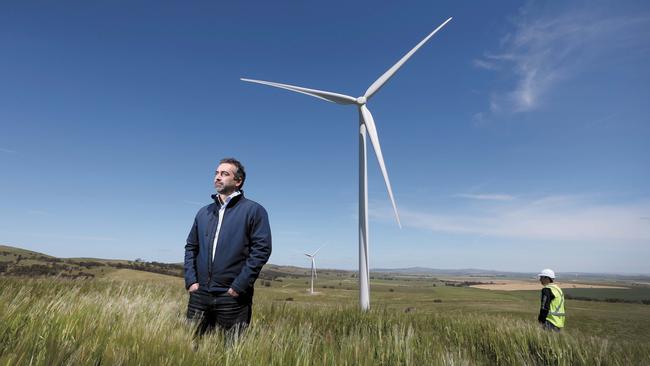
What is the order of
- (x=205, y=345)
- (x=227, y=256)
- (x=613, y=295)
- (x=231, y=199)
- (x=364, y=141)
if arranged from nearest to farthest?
(x=205, y=345) → (x=227, y=256) → (x=231, y=199) → (x=364, y=141) → (x=613, y=295)

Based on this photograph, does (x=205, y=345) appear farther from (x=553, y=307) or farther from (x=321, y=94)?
(x=321, y=94)

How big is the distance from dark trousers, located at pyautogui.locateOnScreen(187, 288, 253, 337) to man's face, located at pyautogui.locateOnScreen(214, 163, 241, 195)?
1301 mm

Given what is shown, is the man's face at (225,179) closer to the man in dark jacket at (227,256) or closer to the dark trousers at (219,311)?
the man in dark jacket at (227,256)

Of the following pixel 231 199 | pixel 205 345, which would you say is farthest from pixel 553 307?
pixel 205 345

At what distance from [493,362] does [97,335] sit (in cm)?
452

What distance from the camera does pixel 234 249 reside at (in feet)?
15.5

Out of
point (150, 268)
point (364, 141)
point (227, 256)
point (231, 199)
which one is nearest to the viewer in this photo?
point (227, 256)

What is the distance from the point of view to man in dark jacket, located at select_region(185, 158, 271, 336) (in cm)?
451

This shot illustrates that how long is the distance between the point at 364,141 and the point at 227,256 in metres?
10.1

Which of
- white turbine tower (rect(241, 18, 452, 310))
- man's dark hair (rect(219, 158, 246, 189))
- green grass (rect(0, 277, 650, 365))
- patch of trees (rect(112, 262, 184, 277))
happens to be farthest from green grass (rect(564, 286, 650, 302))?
man's dark hair (rect(219, 158, 246, 189))

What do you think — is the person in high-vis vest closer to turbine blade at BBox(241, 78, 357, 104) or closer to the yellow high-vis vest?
the yellow high-vis vest

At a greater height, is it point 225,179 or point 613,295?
point 225,179

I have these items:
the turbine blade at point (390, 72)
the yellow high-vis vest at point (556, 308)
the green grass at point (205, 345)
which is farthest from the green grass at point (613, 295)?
the green grass at point (205, 345)

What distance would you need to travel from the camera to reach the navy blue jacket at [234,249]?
459cm
